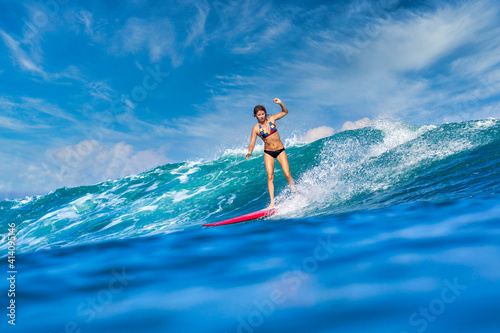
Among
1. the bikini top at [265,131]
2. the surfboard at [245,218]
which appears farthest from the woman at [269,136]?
the surfboard at [245,218]

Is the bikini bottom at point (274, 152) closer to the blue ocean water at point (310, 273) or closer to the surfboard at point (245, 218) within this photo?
the blue ocean water at point (310, 273)

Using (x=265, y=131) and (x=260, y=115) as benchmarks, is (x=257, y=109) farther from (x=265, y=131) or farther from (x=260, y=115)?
(x=265, y=131)

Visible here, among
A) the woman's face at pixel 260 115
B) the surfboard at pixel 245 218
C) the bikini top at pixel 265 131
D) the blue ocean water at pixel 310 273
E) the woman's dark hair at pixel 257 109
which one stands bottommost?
the blue ocean water at pixel 310 273

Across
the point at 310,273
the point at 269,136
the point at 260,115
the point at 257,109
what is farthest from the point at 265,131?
the point at 310,273

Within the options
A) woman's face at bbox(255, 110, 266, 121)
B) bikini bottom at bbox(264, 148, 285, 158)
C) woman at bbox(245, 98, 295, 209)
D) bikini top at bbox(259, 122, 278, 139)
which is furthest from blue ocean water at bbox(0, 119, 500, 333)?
woman's face at bbox(255, 110, 266, 121)

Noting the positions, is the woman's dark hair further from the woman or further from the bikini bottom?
the bikini bottom

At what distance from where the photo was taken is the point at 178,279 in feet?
8.76

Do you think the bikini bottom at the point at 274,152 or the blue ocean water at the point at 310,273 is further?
the bikini bottom at the point at 274,152

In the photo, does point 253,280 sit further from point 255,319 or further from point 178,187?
point 178,187

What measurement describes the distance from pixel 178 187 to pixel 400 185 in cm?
929

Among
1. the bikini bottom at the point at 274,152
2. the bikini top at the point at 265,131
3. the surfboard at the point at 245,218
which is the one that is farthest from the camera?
the bikini bottom at the point at 274,152

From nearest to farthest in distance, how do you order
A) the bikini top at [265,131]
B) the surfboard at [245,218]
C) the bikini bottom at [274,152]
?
the surfboard at [245,218]
the bikini top at [265,131]
the bikini bottom at [274,152]

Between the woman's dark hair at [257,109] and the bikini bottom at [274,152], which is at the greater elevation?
the woman's dark hair at [257,109]

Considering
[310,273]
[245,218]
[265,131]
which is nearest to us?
[310,273]
